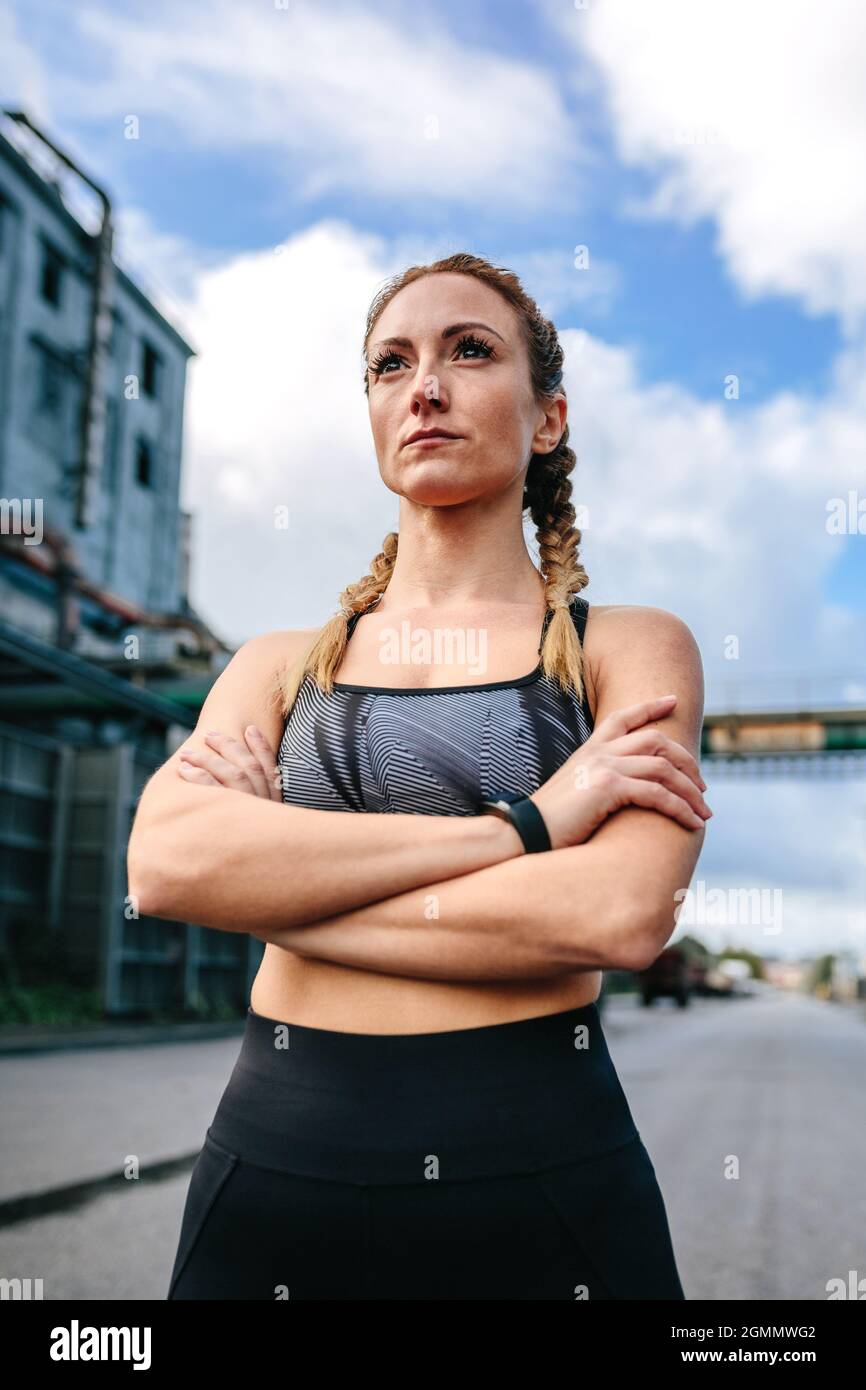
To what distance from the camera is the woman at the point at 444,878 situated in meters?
1.47

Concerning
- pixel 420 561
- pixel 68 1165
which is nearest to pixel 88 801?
pixel 68 1165

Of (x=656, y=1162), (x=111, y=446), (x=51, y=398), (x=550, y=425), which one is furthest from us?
(x=111, y=446)

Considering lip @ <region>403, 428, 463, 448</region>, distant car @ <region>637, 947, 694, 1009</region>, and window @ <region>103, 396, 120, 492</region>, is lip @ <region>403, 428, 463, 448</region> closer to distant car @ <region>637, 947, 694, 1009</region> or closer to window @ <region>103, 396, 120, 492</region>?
window @ <region>103, 396, 120, 492</region>

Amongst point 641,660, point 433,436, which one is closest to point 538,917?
point 641,660

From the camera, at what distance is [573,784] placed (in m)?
1.62

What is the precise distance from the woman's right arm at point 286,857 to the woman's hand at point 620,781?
0.26ft

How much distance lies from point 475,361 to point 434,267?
0.19 metres

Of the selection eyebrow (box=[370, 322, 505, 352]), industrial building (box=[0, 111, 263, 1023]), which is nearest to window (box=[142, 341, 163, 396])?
industrial building (box=[0, 111, 263, 1023])

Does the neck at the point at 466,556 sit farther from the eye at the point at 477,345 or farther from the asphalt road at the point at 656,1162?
the asphalt road at the point at 656,1162

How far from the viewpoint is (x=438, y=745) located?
165 cm

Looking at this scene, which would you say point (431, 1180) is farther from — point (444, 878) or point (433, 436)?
point (433, 436)

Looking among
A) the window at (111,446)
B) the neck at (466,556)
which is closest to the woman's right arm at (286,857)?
the neck at (466,556)

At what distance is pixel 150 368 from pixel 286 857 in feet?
103

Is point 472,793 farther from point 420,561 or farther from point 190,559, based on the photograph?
point 190,559
